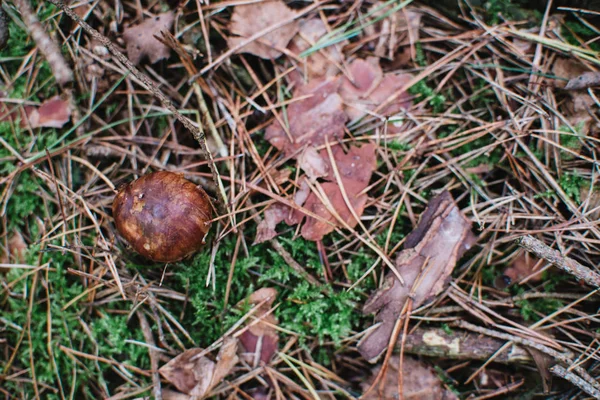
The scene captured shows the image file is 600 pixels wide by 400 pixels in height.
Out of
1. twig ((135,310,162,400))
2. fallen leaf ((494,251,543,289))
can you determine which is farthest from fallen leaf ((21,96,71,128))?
fallen leaf ((494,251,543,289))

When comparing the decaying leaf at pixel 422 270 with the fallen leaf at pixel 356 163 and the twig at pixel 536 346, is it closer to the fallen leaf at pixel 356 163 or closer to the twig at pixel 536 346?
the twig at pixel 536 346

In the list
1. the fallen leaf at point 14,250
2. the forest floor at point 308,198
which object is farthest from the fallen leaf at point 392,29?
the fallen leaf at point 14,250

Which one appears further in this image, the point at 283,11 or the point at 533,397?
the point at 283,11

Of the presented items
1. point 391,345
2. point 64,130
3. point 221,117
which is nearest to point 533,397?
point 391,345

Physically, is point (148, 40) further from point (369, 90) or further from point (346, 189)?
point (346, 189)

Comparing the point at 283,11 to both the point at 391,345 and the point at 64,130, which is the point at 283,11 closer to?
the point at 64,130

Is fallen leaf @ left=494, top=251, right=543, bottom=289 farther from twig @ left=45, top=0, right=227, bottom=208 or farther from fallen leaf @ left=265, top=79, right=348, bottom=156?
twig @ left=45, top=0, right=227, bottom=208
